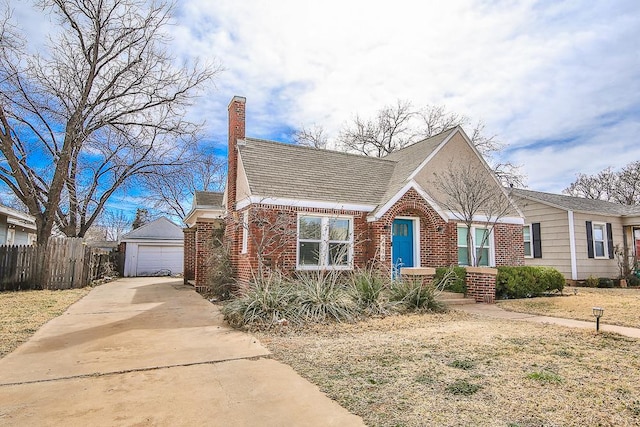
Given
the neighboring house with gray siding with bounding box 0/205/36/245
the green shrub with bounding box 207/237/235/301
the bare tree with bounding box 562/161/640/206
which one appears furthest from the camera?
the bare tree with bounding box 562/161/640/206

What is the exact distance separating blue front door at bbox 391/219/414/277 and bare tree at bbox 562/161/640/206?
30.3m

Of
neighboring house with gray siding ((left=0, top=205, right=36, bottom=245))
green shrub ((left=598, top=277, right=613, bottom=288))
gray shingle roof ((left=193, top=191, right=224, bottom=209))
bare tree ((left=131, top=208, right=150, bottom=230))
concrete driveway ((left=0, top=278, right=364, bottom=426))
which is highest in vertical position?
bare tree ((left=131, top=208, right=150, bottom=230))

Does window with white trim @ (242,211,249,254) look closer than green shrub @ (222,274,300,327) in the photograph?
No

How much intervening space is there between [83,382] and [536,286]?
1229 cm

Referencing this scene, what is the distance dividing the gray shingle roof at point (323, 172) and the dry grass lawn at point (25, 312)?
5780 mm

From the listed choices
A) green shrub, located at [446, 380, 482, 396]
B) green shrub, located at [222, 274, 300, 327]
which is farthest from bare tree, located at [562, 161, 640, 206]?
green shrub, located at [446, 380, 482, 396]

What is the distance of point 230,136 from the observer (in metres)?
13.8

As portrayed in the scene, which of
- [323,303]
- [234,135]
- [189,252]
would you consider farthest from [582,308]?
[189,252]

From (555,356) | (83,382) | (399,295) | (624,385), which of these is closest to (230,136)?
(399,295)

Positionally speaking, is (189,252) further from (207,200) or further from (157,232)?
(157,232)

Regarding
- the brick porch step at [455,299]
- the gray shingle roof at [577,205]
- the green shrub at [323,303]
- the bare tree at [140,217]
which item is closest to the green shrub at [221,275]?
the green shrub at [323,303]

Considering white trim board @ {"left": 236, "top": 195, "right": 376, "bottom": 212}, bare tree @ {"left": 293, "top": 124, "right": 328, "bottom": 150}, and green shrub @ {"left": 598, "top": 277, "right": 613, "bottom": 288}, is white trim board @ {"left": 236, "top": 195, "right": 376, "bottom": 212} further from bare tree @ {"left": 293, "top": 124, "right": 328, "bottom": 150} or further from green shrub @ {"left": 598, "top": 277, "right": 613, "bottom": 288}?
bare tree @ {"left": 293, "top": 124, "right": 328, "bottom": 150}

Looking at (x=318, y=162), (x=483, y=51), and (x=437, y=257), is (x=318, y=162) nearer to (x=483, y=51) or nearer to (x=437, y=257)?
(x=437, y=257)

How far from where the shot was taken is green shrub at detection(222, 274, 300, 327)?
748 centimetres
